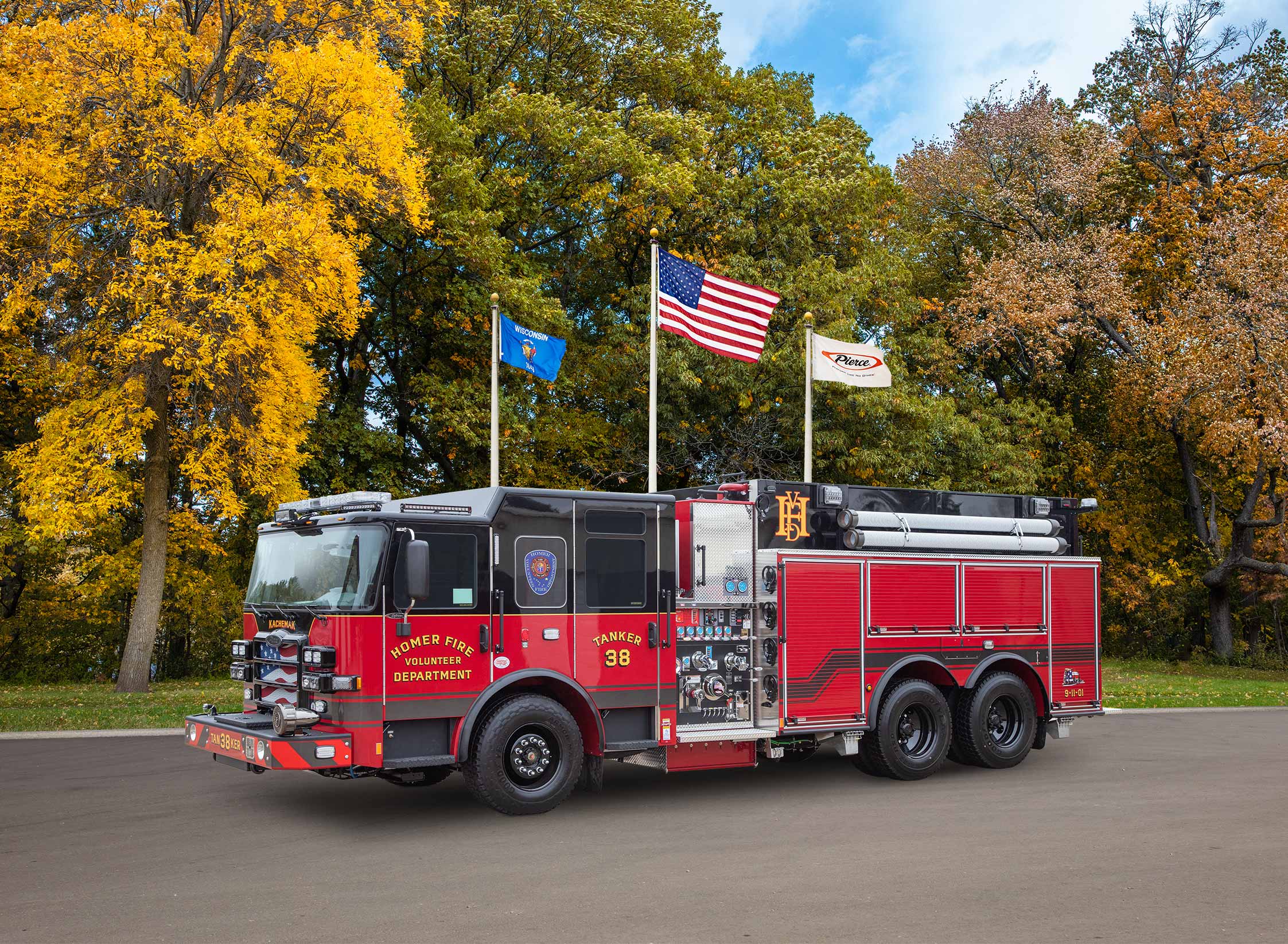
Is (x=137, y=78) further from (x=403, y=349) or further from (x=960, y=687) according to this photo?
(x=960, y=687)

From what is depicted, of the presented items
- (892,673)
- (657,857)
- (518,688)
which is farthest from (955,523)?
(657,857)

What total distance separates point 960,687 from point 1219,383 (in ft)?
69.4

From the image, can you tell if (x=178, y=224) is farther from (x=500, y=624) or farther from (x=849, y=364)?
(x=500, y=624)

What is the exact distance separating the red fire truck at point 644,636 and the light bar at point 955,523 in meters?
0.03

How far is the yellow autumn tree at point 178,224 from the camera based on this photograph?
756 inches

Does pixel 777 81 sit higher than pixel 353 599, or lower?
higher

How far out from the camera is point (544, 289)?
29.5 metres

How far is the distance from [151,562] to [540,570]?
563 inches

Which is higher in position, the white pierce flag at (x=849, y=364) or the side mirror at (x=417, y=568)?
the white pierce flag at (x=849, y=364)

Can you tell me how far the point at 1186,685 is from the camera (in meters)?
26.3

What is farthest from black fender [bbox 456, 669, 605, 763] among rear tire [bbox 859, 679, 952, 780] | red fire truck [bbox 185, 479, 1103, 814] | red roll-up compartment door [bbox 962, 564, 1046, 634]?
red roll-up compartment door [bbox 962, 564, 1046, 634]

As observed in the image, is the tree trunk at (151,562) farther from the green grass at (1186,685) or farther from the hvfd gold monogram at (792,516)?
the green grass at (1186,685)

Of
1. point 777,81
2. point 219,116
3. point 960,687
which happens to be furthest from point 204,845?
point 777,81

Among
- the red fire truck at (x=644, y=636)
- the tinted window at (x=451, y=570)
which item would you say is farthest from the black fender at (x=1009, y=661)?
the tinted window at (x=451, y=570)
